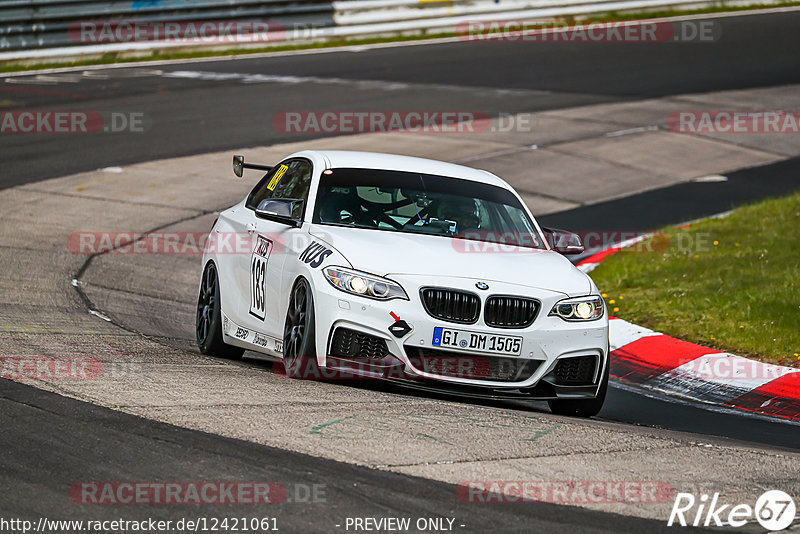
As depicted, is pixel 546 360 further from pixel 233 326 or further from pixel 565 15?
pixel 565 15

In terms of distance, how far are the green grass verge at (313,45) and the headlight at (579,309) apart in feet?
67.8

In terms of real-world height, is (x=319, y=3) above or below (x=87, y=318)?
above

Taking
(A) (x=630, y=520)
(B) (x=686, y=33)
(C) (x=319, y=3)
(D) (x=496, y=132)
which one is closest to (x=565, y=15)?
(B) (x=686, y=33)

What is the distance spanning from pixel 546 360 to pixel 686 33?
1034 inches

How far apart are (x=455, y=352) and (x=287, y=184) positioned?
2.45 metres

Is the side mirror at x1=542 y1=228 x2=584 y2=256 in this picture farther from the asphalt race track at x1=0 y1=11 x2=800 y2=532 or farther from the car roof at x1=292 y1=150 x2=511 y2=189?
the asphalt race track at x1=0 y1=11 x2=800 y2=532

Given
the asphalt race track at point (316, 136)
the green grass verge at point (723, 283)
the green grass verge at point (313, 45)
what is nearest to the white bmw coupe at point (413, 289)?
the asphalt race track at point (316, 136)

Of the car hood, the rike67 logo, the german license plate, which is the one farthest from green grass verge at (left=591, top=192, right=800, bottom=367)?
the rike67 logo

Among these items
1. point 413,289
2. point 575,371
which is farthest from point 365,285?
point 575,371

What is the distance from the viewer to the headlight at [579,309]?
7.72 m

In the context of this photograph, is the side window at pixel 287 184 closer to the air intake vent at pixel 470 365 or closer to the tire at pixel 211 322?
the tire at pixel 211 322

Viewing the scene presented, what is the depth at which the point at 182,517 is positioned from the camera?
16.1 feet

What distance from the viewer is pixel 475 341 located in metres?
7.45

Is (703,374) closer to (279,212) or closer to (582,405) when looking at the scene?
(582,405)
